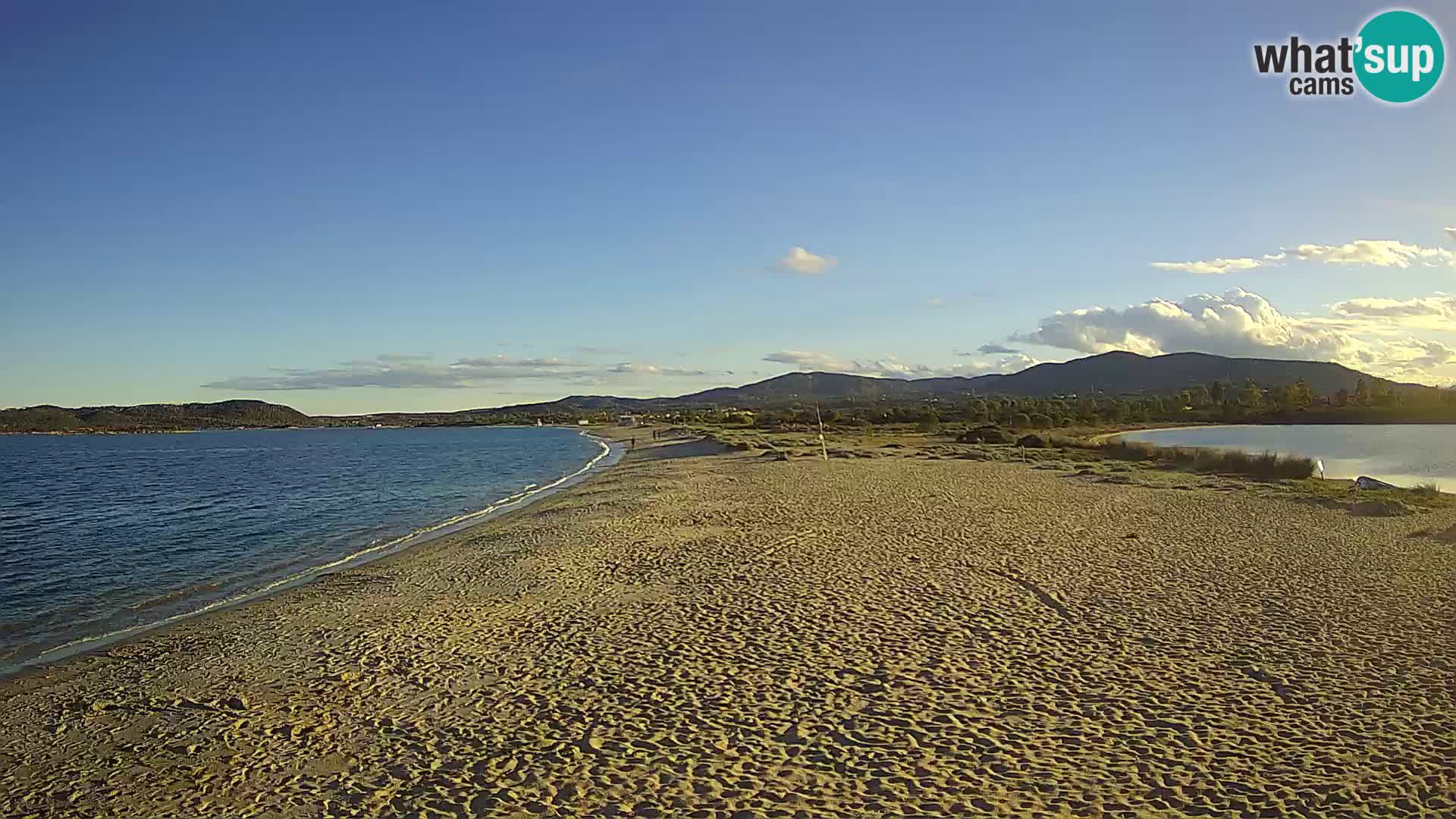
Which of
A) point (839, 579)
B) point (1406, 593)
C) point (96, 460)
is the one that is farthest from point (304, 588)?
point (96, 460)

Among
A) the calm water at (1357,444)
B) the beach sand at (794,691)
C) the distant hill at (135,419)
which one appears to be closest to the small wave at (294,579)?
the beach sand at (794,691)

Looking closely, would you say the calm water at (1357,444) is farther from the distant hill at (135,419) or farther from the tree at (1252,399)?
the distant hill at (135,419)

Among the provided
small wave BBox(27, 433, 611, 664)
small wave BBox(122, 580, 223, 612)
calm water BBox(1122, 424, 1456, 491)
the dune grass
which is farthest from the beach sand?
calm water BBox(1122, 424, 1456, 491)

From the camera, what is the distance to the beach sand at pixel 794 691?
6141 millimetres

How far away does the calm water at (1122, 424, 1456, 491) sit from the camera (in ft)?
128

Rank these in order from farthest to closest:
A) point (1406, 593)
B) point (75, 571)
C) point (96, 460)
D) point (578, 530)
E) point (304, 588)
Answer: point (96, 460), point (578, 530), point (75, 571), point (304, 588), point (1406, 593)

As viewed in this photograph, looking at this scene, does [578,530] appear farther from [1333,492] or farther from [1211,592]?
[1333,492]

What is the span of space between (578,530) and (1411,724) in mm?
15645

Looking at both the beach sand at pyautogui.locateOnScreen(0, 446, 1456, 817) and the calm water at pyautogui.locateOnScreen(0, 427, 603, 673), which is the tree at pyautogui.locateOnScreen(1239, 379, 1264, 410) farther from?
the beach sand at pyautogui.locateOnScreen(0, 446, 1456, 817)

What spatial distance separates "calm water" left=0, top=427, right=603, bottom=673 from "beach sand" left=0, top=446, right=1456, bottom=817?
2090 millimetres

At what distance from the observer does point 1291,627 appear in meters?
10.2

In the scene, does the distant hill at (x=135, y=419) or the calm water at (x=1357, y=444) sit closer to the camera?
the calm water at (x=1357, y=444)

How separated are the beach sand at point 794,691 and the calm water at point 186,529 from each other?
2090 mm

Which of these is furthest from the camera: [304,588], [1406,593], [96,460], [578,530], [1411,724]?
[96,460]
